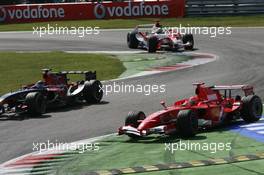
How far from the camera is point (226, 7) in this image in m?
47.1

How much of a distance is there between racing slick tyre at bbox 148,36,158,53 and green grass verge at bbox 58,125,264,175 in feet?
57.0

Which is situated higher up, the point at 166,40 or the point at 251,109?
the point at 166,40

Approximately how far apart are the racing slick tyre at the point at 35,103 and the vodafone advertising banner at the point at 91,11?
32.5 metres

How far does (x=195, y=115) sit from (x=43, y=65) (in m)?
15.7

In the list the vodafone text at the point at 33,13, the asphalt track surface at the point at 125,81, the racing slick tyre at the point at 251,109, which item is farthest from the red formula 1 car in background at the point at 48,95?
the vodafone text at the point at 33,13

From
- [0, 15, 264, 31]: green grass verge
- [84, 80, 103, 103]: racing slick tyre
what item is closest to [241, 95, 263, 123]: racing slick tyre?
[84, 80, 103, 103]: racing slick tyre

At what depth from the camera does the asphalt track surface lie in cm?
1386

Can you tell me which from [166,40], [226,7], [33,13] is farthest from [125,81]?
[33,13]

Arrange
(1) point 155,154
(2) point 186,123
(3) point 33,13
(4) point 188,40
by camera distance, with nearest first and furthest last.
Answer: (1) point 155,154 < (2) point 186,123 < (4) point 188,40 < (3) point 33,13

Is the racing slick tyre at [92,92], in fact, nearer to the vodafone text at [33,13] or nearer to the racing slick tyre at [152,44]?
the racing slick tyre at [152,44]

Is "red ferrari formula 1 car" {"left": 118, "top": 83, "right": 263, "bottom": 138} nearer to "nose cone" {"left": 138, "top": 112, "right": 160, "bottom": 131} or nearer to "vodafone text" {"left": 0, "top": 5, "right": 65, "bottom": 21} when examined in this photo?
"nose cone" {"left": 138, "top": 112, "right": 160, "bottom": 131}

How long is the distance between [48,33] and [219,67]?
22142 millimetres

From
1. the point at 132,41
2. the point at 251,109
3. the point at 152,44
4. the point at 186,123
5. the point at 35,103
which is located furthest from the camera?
the point at 132,41

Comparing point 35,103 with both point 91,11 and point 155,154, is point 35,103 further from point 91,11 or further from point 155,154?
point 91,11
